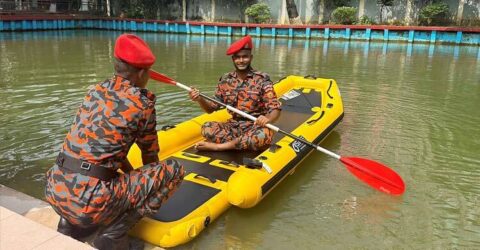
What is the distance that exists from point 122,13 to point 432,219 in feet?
78.2

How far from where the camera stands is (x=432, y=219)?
11.5 feet

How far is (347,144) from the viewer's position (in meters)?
5.33

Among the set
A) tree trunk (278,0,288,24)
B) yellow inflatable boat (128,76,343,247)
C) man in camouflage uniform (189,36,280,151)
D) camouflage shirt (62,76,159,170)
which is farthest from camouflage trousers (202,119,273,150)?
tree trunk (278,0,288,24)

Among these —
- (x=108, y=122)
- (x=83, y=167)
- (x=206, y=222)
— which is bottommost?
(x=206, y=222)

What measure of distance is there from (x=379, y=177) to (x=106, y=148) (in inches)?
94.7

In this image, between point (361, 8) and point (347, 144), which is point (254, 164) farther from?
point (361, 8)

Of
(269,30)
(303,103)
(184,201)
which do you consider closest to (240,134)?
(184,201)

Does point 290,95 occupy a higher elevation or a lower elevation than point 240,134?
higher

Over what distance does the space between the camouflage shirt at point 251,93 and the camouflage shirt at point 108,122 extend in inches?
75.7

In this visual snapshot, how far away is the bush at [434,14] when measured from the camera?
62.1 feet

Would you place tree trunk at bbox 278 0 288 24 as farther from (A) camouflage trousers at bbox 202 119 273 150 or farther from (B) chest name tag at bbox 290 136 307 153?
(B) chest name tag at bbox 290 136 307 153

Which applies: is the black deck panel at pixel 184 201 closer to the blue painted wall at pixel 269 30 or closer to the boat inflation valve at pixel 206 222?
the boat inflation valve at pixel 206 222

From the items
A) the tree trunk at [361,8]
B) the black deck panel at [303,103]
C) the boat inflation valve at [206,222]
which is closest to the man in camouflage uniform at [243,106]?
the boat inflation valve at [206,222]

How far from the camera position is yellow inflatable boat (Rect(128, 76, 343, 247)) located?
2.82m
